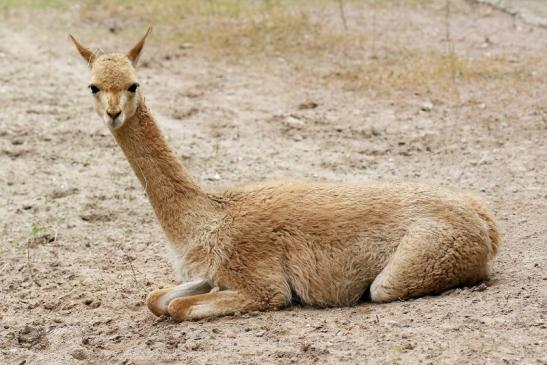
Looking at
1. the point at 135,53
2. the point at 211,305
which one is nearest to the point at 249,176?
the point at 135,53

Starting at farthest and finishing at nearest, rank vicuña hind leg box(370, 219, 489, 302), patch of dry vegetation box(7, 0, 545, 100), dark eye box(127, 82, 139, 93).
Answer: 1. patch of dry vegetation box(7, 0, 545, 100)
2. dark eye box(127, 82, 139, 93)
3. vicuña hind leg box(370, 219, 489, 302)

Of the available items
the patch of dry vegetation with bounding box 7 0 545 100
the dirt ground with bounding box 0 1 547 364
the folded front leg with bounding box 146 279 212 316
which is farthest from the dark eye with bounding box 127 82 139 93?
the patch of dry vegetation with bounding box 7 0 545 100

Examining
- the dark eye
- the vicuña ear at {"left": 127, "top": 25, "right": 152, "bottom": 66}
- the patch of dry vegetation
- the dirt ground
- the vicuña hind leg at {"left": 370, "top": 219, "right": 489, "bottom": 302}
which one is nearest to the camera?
the dirt ground

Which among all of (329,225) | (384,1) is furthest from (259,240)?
(384,1)

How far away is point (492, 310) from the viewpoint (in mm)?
5004

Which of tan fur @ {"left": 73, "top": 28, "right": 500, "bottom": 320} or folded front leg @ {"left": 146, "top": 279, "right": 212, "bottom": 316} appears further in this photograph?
folded front leg @ {"left": 146, "top": 279, "right": 212, "bottom": 316}

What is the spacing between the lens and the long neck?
567 cm

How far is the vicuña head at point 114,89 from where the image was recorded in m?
5.45

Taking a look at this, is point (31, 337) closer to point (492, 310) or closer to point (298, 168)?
point (492, 310)

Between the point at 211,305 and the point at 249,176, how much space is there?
3.21m

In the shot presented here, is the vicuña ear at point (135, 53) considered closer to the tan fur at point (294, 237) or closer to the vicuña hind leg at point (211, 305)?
the tan fur at point (294, 237)

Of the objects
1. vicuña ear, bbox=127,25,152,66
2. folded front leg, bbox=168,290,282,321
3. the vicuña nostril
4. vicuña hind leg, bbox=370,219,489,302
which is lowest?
folded front leg, bbox=168,290,282,321

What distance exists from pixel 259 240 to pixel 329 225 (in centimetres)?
42

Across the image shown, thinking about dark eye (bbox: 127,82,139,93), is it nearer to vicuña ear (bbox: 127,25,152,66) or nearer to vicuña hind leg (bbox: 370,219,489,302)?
vicuña ear (bbox: 127,25,152,66)
